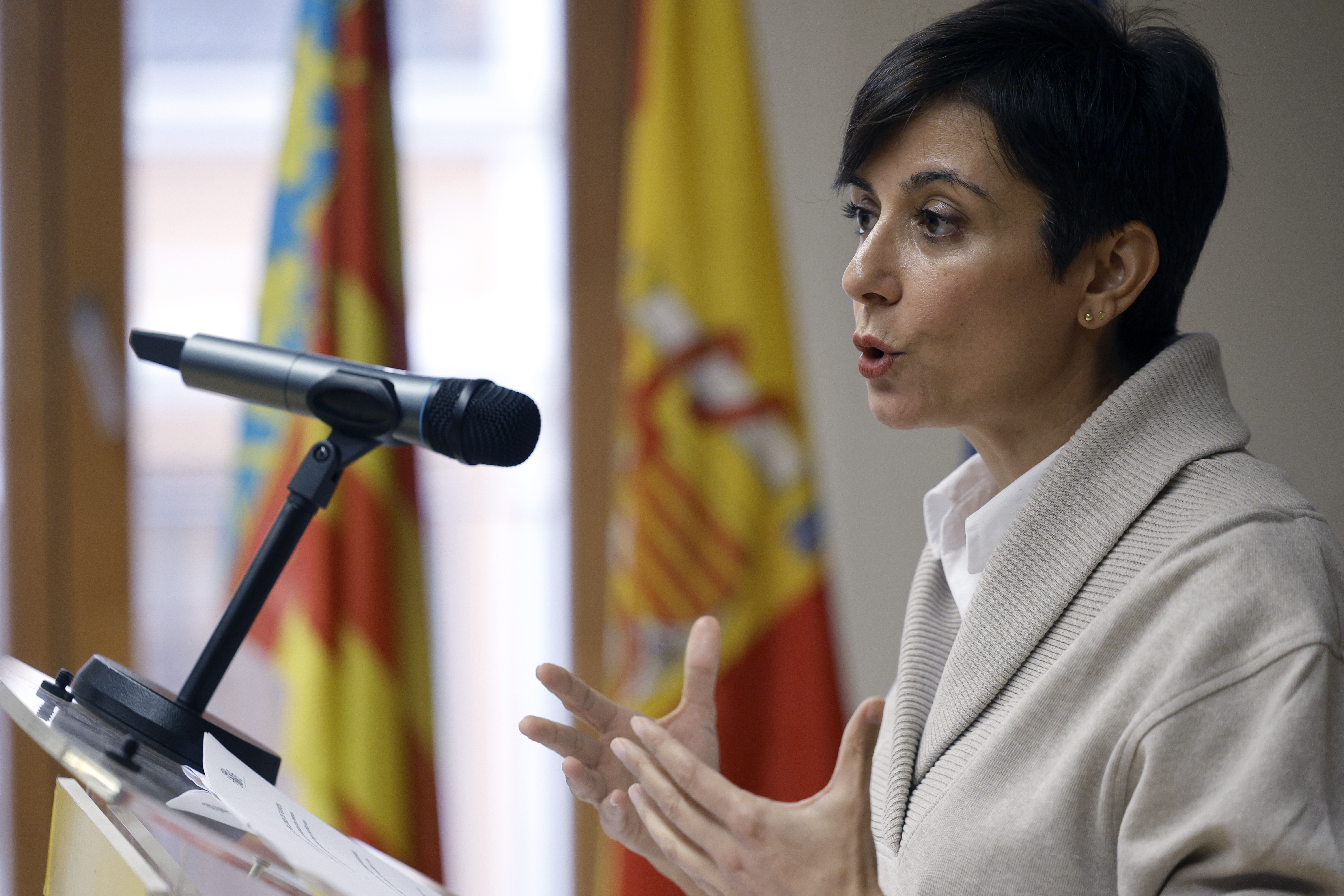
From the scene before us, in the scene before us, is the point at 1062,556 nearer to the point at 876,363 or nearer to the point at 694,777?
the point at 876,363

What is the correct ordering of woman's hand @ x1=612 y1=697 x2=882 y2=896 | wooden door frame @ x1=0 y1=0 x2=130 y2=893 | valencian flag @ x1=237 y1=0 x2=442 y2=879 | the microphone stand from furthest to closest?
wooden door frame @ x1=0 y1=0 x2=130 y2=893
valencian flag @ x1=237 y1=0 x2=442 y2=879
woman's hand @ x1=612 y1=697 x2=882 y2=896
the microphone stand

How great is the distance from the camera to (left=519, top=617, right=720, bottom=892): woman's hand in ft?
3.75

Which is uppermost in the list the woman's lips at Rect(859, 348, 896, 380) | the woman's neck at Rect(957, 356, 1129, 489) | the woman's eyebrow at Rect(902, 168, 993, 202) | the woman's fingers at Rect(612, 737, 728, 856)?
the woman's eyebrow at Rect(902, 168, 993, 202)

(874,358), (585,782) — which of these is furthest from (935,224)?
(585,782)

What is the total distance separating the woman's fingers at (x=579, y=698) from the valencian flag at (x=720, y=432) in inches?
26.6

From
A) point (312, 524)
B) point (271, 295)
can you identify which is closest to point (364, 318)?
point (271, 295)

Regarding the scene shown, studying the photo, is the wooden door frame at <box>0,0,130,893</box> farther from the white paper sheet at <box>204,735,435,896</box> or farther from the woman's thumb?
the woman's thumb

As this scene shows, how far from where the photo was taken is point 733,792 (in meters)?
0.96

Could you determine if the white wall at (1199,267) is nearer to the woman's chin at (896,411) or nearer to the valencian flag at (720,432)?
the valencian flag at (720,432)

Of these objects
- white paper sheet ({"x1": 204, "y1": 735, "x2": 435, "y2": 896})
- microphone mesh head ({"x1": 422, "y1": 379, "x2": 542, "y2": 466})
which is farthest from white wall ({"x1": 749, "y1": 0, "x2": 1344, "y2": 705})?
white paper sheet ({"x1": 204, "y1": 735, "x2": 435, "y2": 896})

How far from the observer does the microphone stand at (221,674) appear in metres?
0.76

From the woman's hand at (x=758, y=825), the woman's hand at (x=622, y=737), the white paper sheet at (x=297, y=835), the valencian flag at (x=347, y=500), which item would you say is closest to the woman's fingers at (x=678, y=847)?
the woman's hand at (x=758, y=825)

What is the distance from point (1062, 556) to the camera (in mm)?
961

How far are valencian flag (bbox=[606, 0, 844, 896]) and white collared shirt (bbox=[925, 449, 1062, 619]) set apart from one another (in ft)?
2.19
